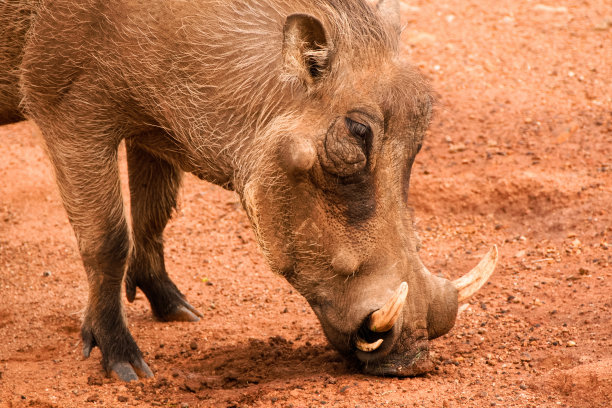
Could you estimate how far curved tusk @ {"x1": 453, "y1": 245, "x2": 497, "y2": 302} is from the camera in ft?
11.3

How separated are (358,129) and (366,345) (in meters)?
0.84

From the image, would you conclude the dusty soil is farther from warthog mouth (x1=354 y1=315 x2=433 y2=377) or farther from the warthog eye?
the warthog eye

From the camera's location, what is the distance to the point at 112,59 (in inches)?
143

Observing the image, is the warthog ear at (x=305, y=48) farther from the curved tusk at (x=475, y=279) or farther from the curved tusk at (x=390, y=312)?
the curved tusk at (x=475, y=279)

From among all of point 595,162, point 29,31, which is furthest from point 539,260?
point 29,31

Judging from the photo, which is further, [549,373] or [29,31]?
[29,31]

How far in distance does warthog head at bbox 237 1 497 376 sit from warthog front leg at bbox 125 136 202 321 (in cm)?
144

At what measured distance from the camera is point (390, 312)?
3064 millimetres

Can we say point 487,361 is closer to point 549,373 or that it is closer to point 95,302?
point 549,373

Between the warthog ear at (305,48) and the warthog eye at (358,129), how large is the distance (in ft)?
0.79

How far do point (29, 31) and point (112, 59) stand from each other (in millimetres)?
450

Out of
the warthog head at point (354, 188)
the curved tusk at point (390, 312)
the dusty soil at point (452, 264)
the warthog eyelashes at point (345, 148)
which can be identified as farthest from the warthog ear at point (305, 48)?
the curved tusk at point (390, 312)

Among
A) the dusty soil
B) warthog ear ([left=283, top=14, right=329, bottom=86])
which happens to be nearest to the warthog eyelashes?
warthog ear ([left=283, top=14, right=329, bottom=86])

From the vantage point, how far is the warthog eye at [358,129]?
320 centimetres
